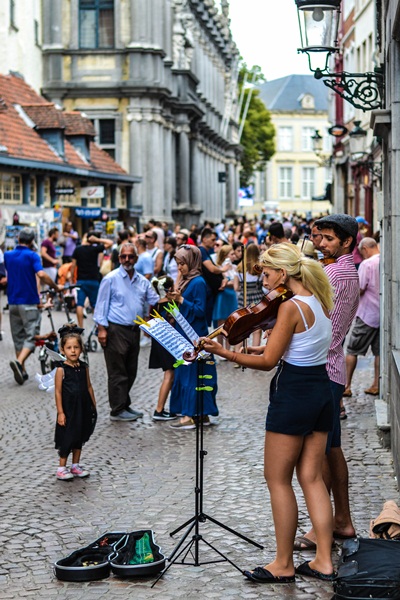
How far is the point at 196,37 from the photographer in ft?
218

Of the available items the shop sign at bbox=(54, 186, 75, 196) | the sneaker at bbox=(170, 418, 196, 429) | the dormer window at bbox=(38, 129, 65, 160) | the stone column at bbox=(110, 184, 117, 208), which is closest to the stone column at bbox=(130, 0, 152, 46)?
the stone column at bbox=(110, 184, 117, 208)

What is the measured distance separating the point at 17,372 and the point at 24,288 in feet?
4.27

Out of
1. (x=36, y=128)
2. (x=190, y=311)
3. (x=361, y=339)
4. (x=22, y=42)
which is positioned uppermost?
(x=22, y=42)

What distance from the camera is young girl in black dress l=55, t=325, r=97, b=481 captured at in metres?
10.3

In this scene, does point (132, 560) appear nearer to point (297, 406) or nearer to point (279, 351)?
point (297, 406)

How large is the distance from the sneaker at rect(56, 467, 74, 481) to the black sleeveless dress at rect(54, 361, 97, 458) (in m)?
0.11

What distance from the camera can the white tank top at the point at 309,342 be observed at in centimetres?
706

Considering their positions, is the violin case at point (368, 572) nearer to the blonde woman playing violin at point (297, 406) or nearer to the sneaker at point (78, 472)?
the blonde woman playing violin at point (297, 406)

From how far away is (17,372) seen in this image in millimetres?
16000

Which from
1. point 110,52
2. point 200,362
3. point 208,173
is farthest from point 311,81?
point 200,362

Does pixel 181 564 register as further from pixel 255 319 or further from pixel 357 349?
pixel 357 349

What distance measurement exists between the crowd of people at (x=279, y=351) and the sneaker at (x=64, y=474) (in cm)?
1

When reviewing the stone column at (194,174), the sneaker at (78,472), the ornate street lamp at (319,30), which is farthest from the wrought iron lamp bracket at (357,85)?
the stone column at (194,174)

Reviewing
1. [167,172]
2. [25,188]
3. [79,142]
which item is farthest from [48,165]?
[167,172]
